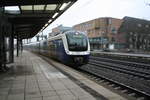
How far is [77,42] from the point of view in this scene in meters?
16.2

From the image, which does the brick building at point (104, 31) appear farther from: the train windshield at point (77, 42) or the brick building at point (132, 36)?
the train windshield at point (77, 42)

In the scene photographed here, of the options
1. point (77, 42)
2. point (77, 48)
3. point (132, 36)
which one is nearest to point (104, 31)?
point (132, 36)

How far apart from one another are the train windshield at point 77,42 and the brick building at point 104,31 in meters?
51.0

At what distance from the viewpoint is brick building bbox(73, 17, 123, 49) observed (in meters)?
67.9

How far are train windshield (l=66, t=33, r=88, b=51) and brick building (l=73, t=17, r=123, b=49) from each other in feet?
167

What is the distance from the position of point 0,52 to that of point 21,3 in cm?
278

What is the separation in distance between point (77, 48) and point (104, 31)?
5415 cm

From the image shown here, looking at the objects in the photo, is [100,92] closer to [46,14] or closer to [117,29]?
[46,14]

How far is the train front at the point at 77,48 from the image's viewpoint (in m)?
15.9

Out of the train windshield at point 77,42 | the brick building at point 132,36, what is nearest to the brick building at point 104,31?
the brick building at point 132,36

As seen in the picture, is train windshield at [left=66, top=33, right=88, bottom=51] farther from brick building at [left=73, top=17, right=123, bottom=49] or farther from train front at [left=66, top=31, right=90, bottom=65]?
brick building at [left=73, top=17, right=123, bottom=49]

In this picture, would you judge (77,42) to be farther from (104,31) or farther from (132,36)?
(132,36)

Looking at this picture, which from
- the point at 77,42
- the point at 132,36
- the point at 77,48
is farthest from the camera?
the point at 132,36

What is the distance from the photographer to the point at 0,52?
1113 centimetres
